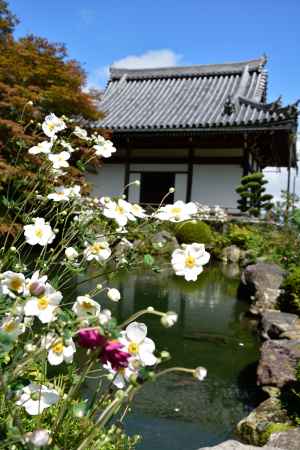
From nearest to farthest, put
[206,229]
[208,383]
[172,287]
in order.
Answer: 1. [208,383]
2. [172,287]
3. [206,229]

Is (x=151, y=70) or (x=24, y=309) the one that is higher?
(x=151, y=70)

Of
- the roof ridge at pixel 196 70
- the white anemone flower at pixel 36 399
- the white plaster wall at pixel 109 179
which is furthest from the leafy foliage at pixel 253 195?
the white anemone flower at pixel 36 399

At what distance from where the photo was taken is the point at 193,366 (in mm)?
4027

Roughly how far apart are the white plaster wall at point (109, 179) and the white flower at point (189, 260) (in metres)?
14.9

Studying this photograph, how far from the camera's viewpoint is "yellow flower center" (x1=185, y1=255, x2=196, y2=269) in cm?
112

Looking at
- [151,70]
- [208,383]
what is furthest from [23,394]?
[151,70]

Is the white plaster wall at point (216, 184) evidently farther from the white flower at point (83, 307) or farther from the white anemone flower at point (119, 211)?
the white flower at point (83, 307)

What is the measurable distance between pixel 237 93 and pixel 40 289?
16.1 meters

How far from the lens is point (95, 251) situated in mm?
1403

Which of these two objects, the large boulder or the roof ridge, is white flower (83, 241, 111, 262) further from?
the roof ridge

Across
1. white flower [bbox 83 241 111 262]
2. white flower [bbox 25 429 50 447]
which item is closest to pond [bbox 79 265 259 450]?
white flower [bbox 83 241 111 262]

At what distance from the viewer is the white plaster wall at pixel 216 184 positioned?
14641mm

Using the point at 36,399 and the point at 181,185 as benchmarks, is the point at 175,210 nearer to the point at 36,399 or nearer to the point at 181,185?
the point at 36,399

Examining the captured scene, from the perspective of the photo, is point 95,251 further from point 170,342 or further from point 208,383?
point 170,342
